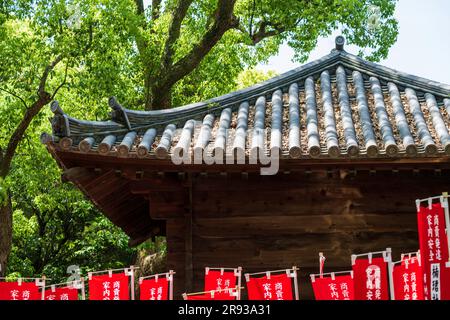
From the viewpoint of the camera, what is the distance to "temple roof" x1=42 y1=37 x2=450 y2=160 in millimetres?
9312

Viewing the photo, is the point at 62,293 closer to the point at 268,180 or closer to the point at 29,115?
the point at 268,180

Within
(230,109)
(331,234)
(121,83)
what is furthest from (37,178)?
(331,234)

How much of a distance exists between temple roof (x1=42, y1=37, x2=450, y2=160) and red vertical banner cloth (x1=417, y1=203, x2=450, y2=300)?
133 centimetres

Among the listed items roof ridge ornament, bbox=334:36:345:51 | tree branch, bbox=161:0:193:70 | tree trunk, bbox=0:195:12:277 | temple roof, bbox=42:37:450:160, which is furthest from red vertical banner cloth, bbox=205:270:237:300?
tree branch, bbox=161:0:193:70

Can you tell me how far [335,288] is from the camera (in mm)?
8766

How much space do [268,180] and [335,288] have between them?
6.61ft

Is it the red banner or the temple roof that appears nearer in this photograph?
the temple roof

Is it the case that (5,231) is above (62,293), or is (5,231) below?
above

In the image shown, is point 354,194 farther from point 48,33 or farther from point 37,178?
point 37,178

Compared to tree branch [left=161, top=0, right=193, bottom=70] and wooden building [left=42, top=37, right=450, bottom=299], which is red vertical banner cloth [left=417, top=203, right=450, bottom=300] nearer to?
wooden building [left=42, top=37, right=450, bottom=299]

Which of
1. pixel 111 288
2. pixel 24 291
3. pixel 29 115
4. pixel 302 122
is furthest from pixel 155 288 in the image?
pixel 29 115

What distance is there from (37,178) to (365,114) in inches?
512

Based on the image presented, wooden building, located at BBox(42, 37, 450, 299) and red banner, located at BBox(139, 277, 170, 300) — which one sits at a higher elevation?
wooden building, located at BBox(42, 37, 450, 299)

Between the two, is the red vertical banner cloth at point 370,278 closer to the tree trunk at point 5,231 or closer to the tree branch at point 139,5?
the tree trunk at point 5,231
